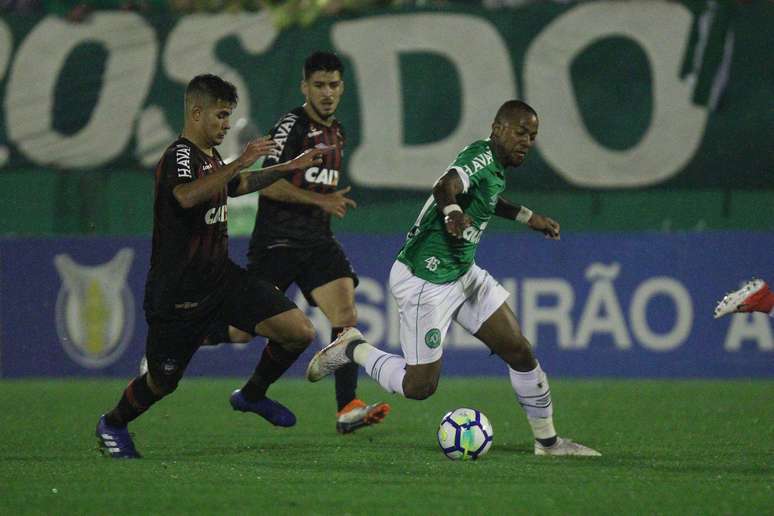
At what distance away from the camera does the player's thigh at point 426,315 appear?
7.89m

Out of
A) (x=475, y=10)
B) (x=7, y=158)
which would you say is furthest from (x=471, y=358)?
(x=7, y=158)

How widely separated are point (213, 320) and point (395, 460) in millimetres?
1251

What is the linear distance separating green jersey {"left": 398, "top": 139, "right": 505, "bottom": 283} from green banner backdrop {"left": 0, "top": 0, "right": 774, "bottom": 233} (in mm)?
6358

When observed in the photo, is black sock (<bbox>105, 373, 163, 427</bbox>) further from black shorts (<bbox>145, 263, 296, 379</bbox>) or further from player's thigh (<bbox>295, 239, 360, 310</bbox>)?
player's thigh (<bbox>295, 239, 360, 310</bbox>)

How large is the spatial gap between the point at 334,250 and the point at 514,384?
2.12 meters

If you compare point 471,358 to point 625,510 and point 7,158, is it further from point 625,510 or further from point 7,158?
point 625,510

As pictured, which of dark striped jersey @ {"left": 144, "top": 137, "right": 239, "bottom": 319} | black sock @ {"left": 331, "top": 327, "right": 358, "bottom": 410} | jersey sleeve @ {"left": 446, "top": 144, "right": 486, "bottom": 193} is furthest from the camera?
black sock @ {"left": 331, "top": 327, "right": 358, "bottom": 410}

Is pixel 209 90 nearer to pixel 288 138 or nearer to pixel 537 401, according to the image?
pixel 288 138

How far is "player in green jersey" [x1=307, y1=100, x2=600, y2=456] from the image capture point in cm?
776

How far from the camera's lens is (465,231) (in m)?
7.83

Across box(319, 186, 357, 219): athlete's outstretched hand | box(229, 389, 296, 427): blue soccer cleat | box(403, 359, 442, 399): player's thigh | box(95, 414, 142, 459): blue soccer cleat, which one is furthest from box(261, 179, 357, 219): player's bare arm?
Answer: box(95, 414, 142, 459): blue soccer cleat

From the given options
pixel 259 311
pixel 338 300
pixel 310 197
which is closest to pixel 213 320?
pixel 259 311

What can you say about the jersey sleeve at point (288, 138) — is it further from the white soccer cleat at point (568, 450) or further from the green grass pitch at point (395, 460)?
the white soccer cleat at point (568, 450)

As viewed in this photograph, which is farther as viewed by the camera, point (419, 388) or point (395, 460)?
point (419, 388)
